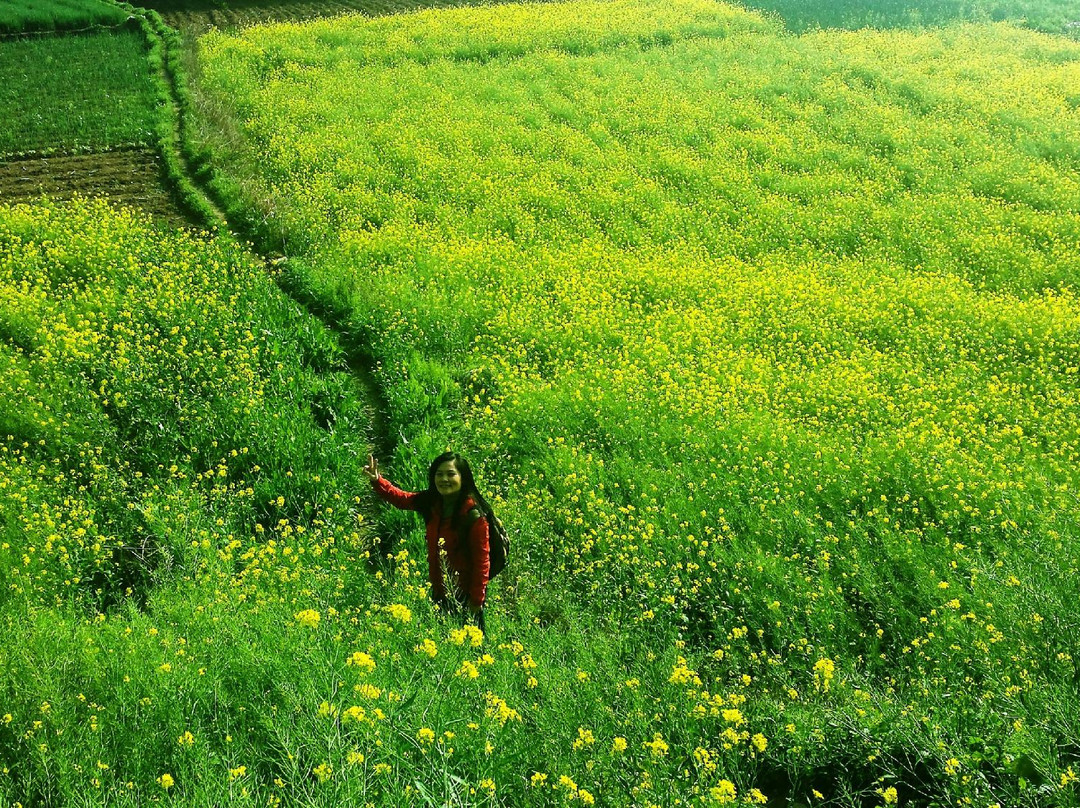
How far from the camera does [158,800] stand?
2967 millimetres

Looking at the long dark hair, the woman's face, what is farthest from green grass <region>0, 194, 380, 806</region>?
the woman's face

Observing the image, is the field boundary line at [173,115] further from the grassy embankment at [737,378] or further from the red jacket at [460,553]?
the red jacket at [460,553]

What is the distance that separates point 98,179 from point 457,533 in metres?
13.6

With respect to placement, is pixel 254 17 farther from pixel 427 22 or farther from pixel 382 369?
pixel 382 369

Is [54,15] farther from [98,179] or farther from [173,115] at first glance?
[98,179]

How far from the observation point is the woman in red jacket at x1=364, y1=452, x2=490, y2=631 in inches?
180

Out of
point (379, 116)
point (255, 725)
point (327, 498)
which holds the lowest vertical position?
point (327, 498)

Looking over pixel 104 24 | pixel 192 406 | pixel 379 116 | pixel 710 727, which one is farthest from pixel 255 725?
pixel 104 24

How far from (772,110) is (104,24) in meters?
21.0

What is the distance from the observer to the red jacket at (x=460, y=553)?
4578 millimetres

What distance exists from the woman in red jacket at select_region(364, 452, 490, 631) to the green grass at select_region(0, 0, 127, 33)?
26.7 m

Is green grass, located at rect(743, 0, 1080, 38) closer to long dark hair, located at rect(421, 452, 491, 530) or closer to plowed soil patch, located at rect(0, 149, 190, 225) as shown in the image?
plowed soil patch, located at rect(0, 149, 190, 225)

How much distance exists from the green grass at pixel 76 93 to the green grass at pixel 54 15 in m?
0.89

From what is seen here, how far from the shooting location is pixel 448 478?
4.56 metres
